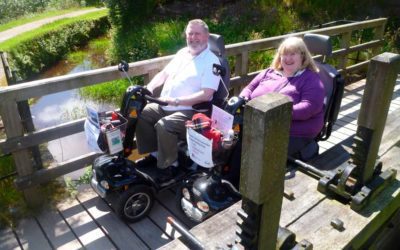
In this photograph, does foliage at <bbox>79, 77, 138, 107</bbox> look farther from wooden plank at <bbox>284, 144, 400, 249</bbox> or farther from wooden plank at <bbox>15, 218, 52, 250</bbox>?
wooden plank at <bbox>284, 144, 400, 249</bbox>

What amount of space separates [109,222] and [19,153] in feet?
2.70

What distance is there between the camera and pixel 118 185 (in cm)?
280

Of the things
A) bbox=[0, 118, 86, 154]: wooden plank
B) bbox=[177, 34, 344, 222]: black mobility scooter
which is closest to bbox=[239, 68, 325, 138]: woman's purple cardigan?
bbox=[177, 34, 344, 222]: black mobility scooter

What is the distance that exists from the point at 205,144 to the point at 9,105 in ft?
4.55

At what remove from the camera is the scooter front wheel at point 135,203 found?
9.17ft

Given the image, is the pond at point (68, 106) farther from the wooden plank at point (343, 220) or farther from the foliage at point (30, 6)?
the foliage at point (30, 6)

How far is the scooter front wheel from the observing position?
2.79 meters

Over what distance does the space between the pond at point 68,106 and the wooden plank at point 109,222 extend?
2.55ft

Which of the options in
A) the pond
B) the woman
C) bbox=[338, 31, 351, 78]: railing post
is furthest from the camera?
the pond

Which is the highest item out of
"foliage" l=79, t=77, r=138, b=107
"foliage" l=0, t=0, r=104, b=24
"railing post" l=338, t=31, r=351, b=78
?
"railing post" l=338, t=31, r=351, b=78

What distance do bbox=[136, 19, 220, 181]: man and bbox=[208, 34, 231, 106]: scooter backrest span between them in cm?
10

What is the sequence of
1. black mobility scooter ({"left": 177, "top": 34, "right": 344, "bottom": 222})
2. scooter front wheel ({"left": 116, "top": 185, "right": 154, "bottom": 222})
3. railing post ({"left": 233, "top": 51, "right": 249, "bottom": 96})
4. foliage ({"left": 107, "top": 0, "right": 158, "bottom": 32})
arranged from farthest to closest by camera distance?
foliage ({"left": 107, "top": 0, "right": 158, "bottom": 32}), railing post ({"left": 233, "top": 51, "right": 249, "bottom": 96}), scooter front wheel ({"left": 116, "top": 185, "right": 154, "bottom": 222}), black mobility scooter ({"left": 177, "top": 34, "right": 344, "bottom": 222})

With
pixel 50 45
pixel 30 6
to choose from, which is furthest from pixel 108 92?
pixel 30 6

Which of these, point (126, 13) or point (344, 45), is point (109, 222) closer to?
point (344, 45)
